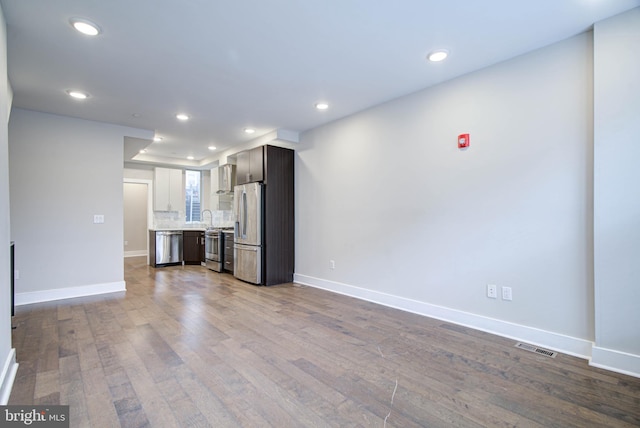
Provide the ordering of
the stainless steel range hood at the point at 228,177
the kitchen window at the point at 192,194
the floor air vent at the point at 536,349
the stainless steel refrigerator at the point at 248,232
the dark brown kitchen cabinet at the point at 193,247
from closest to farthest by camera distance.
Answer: the floor air vent at the point at 536,349, the stainless steel refrigerator at the point at 248,232, the stainless steel range hood at the point at 228,177, the dark brown kitchen cabinet at the point at 193,247, the kitchen window at the point at 192,194

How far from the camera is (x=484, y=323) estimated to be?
3.09 metres

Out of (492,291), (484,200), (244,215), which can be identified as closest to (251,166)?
(244,215)

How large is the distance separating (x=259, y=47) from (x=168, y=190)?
252 inches

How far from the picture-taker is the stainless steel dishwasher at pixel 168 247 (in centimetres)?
718

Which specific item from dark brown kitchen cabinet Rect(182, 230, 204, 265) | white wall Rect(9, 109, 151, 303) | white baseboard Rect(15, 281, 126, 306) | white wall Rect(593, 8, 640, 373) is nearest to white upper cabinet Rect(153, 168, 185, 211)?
dark brown kitchen cabinet Rect(182, 230, 204, 265)

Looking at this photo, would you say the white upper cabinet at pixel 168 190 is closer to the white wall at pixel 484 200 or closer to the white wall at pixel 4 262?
the white wall at pixel 484 200

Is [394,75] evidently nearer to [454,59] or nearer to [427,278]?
[454,59]

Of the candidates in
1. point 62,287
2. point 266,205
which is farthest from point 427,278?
point 62,287

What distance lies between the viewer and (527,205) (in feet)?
9.26

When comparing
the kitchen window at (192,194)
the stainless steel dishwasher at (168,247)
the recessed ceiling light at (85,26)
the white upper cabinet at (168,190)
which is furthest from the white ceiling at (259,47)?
the kitchen window at (192,194)

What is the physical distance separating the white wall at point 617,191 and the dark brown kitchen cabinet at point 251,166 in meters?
4.35

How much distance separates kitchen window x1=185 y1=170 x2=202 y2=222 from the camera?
8.57m

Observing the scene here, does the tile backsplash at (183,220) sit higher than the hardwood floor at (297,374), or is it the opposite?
the tile backsplash at (183,220)

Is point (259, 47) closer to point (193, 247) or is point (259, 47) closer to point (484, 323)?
point (484, 323)
